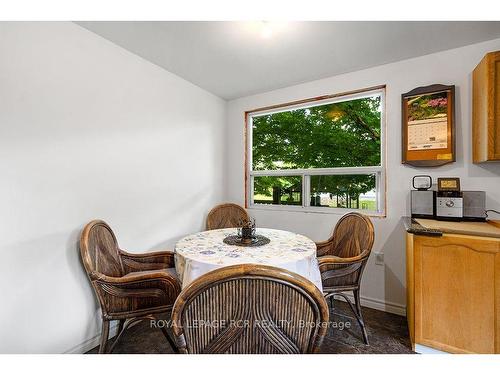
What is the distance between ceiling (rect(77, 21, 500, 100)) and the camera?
1761mm

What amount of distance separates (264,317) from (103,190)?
5.72 ft

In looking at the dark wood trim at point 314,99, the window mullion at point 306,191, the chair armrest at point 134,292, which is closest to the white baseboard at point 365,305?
the chair armrest at point 134,292

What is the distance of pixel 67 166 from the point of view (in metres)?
1.67

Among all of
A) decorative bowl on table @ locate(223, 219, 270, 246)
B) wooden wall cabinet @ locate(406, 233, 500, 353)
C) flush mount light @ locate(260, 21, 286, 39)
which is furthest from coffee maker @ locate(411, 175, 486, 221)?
flush mount light @ locate(260, 21, 286, 39)

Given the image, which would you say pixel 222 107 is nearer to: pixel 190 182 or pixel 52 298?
pixel 190 182

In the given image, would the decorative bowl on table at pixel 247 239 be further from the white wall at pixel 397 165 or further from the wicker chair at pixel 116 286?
the white wall at pixel 397 165

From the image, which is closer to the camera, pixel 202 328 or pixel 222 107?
pixel 202 328

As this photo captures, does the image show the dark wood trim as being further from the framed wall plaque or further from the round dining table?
the round dining table

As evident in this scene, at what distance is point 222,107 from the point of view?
3328 millimetres

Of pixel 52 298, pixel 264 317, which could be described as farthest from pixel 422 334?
pixel 52 298

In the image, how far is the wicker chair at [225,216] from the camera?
2854mm

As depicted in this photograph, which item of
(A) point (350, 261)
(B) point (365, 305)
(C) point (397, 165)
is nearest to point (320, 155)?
(C) point (397, 165)

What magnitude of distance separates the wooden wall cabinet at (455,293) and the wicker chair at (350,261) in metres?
0.32

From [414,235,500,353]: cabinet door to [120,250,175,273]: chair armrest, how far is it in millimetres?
1938
